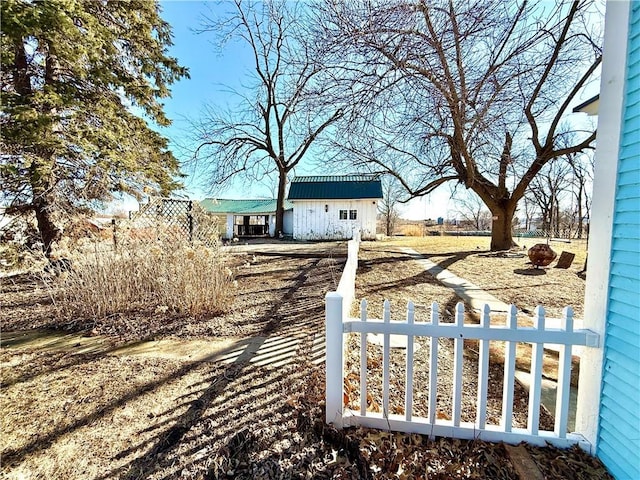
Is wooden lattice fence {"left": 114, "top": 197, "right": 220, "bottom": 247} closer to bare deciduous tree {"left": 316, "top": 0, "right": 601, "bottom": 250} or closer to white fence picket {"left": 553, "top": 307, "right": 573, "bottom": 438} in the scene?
bare deciduous tree {"left": 316, "top": 0, "right": 601, "bottom": 250}

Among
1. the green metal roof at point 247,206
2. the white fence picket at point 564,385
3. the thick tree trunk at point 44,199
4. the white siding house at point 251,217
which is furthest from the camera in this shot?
the green metal roof at point 247,206

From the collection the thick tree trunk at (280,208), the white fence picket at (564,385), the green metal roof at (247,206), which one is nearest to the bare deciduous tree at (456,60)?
the white fence picket at (564,385)

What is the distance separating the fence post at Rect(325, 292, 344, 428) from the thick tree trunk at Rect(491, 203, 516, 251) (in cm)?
1206

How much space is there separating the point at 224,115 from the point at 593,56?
1401cm

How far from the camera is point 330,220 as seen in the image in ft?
60.8

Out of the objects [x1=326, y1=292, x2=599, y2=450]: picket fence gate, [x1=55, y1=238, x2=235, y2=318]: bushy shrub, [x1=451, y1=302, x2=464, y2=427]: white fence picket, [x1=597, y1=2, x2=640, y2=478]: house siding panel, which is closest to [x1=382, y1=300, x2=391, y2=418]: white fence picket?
[x1=326, y1=292, x2=599, y2=450]: picket fence gate

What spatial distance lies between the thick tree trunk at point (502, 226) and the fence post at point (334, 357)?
A: 12059 millimetres

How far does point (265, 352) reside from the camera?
293 cm

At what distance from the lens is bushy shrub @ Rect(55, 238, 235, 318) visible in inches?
149

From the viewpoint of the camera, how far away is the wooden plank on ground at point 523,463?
5.01 feet

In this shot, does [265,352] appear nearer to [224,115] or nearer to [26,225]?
[26,225]

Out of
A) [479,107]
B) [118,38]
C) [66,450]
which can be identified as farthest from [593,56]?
[118,38]

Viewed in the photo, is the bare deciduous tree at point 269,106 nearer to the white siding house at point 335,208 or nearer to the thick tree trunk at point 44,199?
the white siding house at point 335,208

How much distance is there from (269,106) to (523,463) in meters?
19.3
